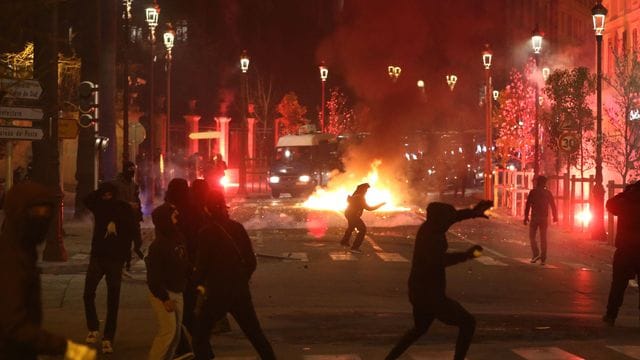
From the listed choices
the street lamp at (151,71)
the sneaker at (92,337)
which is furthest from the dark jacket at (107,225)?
the street lamp at (151,71)

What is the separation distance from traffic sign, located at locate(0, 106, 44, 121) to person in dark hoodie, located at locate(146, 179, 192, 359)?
8.32m

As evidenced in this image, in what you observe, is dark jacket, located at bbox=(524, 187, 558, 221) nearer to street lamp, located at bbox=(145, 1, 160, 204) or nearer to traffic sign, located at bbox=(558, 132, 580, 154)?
traffic sign, located at bbox=(558, 132, 580, 154)

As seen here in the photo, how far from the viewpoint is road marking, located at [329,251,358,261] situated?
65.9 ft

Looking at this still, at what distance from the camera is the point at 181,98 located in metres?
62.8

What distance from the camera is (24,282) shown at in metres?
4.80

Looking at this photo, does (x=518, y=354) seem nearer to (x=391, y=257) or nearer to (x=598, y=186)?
(x=391, y=257)

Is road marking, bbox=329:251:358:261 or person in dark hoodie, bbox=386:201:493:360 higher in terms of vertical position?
person in dark hoodie, bbox=386:201:493:360

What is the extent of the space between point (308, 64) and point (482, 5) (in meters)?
31.6

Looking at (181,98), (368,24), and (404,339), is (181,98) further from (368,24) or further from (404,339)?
(404,339)

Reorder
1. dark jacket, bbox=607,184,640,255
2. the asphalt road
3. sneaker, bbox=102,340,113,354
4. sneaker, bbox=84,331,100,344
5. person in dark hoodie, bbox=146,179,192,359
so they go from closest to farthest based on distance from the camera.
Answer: person in dark hoodie, bbox=146,179,192,359 → sneaker, bbox=102,340,113,354 → sneaker, bbox=84,331,100,344 → the asphalt road → dark jacket, bbox=607,184,640,255

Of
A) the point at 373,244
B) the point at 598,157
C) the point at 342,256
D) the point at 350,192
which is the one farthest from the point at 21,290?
the point at 350,192

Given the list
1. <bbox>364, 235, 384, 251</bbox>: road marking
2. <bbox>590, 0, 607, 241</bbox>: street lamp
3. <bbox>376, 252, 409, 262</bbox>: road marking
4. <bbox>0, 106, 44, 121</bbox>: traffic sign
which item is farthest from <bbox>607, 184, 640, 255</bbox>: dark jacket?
<bbox>590, 0, 607, 241</bbox>: street lamp

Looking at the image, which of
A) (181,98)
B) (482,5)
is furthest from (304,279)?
(482,5)

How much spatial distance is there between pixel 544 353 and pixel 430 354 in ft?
3.71
